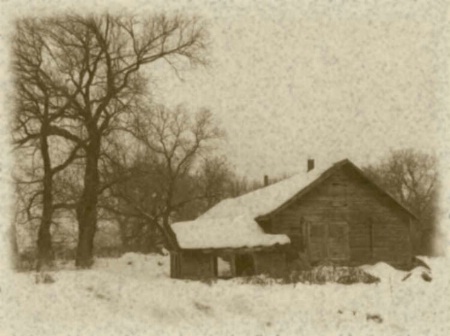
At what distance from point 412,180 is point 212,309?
52.4m

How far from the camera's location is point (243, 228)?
26625 mm

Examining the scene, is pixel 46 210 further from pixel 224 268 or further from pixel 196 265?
pixel 224 268

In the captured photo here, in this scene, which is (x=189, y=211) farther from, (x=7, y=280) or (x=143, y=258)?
(x=7, y=280)

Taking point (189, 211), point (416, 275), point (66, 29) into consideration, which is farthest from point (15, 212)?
point (189, 211)

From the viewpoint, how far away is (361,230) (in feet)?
93.9

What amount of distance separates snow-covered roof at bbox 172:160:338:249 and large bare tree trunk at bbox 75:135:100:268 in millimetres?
4444

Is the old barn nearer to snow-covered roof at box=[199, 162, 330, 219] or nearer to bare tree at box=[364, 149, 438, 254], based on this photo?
snow-covered roof at box=[199, 162, 330, 219]

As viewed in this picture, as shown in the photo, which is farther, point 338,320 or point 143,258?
point 143,258

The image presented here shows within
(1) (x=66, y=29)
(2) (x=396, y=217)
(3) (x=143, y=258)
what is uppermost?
(1) (x=66, y=29)

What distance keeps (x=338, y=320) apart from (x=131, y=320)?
454cm

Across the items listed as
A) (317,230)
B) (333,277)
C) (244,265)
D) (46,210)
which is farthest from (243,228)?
(46,210)

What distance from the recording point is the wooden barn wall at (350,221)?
90.9 feet

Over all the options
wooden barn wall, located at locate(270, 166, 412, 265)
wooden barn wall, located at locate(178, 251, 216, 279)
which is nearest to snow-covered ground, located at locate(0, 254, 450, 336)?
wooden barn wall, located at locate(178, 251, 216, 279)

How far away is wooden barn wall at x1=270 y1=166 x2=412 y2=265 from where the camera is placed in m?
27.7
